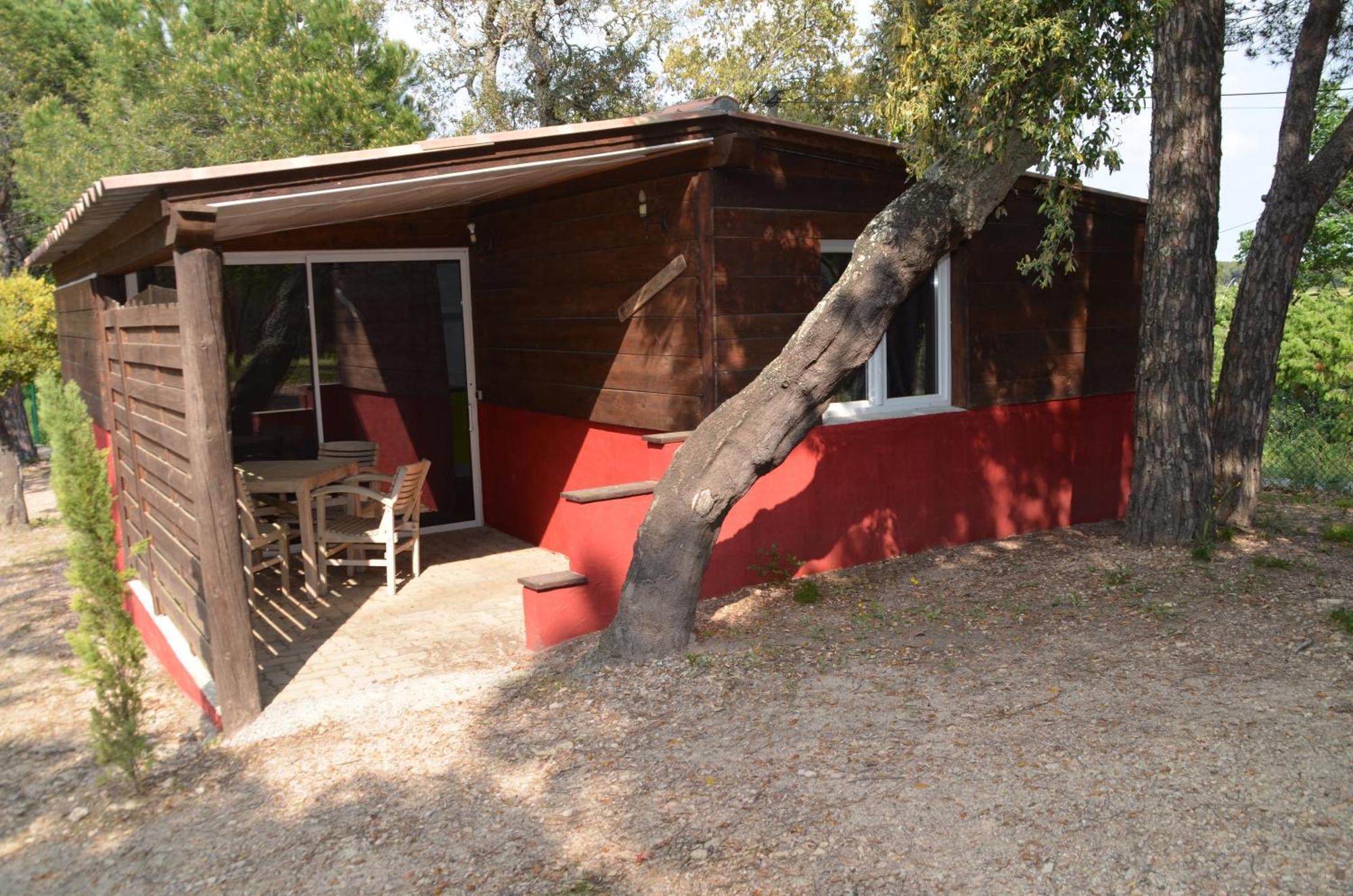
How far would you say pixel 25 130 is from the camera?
1625cm

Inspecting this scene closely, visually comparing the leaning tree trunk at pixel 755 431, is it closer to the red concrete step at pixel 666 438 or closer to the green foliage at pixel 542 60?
the red concrete step at pixel 666 438

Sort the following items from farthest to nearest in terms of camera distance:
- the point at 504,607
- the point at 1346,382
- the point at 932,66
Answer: the point at 1346,382
the point at 504,607
the point at 932,66

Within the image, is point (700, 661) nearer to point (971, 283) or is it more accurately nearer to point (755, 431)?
point (755, 431)

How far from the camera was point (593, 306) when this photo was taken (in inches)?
282

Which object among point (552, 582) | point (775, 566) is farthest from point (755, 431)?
point (775, 566)

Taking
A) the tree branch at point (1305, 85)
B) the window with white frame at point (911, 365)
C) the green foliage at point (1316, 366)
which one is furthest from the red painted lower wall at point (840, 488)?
the green foliage at point (1316, 366)

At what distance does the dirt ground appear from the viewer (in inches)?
138

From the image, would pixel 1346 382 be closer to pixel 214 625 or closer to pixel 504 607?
pixel 504 607

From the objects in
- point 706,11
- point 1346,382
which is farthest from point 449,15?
point 1346,382

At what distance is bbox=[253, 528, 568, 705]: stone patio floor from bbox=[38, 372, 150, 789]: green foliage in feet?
2.48

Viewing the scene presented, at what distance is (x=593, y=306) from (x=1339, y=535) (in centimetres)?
548

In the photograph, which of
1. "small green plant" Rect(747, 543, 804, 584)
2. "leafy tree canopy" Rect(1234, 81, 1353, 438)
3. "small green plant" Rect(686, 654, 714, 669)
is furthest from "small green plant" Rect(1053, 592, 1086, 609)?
"leafy tree canopy" Rect(1234, 81, 1353, 438)

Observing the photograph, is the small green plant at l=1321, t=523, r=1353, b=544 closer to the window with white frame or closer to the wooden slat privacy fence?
the window with white frame

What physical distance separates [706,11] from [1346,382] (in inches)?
560
